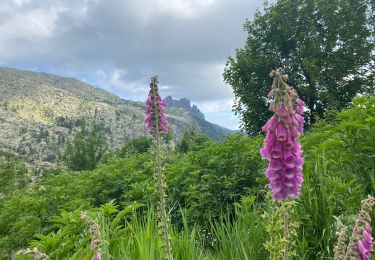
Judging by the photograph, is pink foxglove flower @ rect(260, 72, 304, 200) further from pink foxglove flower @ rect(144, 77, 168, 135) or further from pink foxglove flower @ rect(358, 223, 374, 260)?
pink foxglove flower @ rect(144, 77, 168, 135)

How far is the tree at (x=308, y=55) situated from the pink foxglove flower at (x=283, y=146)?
33715 mm

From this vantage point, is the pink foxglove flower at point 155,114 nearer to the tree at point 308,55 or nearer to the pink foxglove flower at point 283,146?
the pink foxglove flower at point 283,146

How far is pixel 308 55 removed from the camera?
37.7 m

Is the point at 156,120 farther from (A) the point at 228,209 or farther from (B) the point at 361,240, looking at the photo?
(A) the point at 228,209

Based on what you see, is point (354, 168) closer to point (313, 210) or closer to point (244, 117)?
point (313, 210)

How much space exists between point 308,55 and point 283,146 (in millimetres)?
37614

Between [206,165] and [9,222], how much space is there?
210 inches

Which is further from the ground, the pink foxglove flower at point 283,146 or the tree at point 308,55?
the tree at point 308,55

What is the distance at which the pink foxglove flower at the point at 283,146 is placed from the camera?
2.38 metres

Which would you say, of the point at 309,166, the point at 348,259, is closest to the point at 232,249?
the point at 309,166

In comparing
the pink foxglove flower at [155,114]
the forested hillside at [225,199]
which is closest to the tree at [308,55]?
the forested hillside at [225,199]

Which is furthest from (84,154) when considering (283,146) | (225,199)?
(283,146)

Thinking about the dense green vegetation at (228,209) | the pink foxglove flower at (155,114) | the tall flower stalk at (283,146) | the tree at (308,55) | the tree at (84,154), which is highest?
the tree at (308,55)

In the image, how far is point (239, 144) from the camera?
10.3 m
